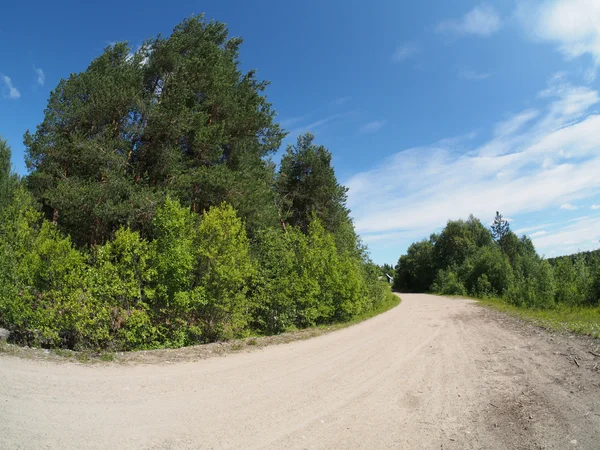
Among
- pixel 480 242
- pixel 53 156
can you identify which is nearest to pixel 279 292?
pixel 53 156

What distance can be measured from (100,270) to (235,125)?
9.33 m

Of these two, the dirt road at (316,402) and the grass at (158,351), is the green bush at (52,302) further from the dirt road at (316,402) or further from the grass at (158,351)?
the dirt road at (316,402)

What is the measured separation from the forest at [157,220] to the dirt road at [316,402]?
8.08ft

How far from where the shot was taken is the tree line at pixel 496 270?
771 inches

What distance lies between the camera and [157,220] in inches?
419

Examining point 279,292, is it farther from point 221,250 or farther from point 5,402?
point 5,402

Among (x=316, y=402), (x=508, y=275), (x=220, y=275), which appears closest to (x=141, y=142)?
(x=220, y=275)

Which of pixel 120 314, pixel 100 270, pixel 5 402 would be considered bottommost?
pixel 5 402

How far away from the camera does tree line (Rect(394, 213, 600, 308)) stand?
19.6 meters

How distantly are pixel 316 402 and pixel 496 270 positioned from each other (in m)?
41.5

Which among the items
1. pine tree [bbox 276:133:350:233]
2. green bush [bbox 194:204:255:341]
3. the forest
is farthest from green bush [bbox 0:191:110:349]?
pine tree [bbox 276:133:350:233]

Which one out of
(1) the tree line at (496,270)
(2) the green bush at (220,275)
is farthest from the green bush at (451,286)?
(2) the green bush at (220,275)

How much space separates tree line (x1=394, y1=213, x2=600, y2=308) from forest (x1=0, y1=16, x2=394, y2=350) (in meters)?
13.1

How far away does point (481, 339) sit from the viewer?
9930 mm
